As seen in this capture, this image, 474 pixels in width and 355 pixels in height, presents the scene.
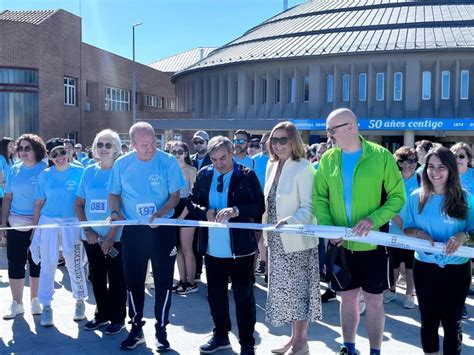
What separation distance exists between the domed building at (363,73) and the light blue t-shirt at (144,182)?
84.8ft

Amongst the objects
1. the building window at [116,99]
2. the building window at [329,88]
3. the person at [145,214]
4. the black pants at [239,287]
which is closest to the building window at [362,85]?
the building window at [329,88]

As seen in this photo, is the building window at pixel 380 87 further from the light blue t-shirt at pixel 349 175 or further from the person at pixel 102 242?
the light blue t-shirt at pixel 349 175

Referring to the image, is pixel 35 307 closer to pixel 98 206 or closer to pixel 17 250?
pixel 17 250

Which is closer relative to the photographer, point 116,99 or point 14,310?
point 14,310

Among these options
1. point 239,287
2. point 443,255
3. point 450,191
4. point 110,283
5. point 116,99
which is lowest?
point 110,283

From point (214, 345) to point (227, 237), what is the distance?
3.74 ft

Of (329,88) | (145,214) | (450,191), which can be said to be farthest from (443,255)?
(329,88)

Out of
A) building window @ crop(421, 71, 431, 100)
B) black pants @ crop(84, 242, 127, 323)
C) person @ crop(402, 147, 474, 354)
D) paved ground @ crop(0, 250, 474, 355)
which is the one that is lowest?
paved ground @ crop(0, 250, 474, 355)

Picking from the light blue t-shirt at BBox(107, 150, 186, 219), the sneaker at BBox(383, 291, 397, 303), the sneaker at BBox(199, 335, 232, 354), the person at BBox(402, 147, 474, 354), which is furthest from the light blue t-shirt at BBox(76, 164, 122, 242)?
the sneaker at BBox(383, 291, 397, 303)

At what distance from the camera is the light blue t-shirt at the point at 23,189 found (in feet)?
21.4

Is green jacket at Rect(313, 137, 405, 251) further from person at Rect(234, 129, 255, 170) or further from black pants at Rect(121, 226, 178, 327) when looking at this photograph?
person at Rect(234, 129, 255, 170)

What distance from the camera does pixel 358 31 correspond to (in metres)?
38.6

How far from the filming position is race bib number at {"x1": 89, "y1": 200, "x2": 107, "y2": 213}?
6.05 meters

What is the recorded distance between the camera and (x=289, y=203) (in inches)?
202
